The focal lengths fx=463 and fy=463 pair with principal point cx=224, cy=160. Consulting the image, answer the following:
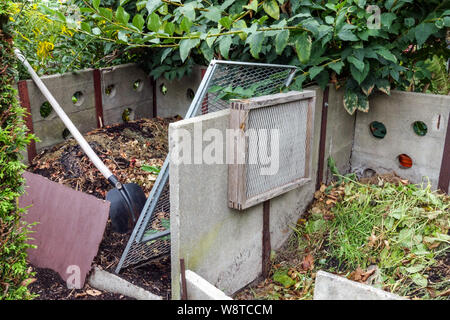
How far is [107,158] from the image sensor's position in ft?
14.1

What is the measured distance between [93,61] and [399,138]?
3259 millimetres

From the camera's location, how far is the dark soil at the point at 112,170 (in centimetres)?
318

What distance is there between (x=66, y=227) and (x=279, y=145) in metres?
1.65

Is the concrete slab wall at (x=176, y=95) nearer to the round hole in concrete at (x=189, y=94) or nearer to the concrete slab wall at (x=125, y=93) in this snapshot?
the round hole in concrete at (x=189, y=94)

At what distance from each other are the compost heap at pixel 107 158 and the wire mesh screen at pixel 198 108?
2.91 ft

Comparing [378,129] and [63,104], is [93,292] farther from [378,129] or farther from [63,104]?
[378,129]

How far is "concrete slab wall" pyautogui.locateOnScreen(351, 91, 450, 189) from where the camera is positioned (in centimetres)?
395

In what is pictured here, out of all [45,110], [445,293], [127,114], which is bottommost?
→ [445,293]

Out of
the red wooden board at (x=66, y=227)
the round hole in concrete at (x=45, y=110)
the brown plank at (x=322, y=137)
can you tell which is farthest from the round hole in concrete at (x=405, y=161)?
the round hole in concrete at (x=45, y=110)

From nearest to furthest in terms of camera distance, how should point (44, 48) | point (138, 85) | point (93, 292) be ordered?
point (93, 292)
point (44, 48)
point (138, 85)

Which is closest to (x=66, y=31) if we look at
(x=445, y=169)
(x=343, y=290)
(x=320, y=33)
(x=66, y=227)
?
(x=66, y=227)

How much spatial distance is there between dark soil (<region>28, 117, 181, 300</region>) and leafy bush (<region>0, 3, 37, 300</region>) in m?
0.86
